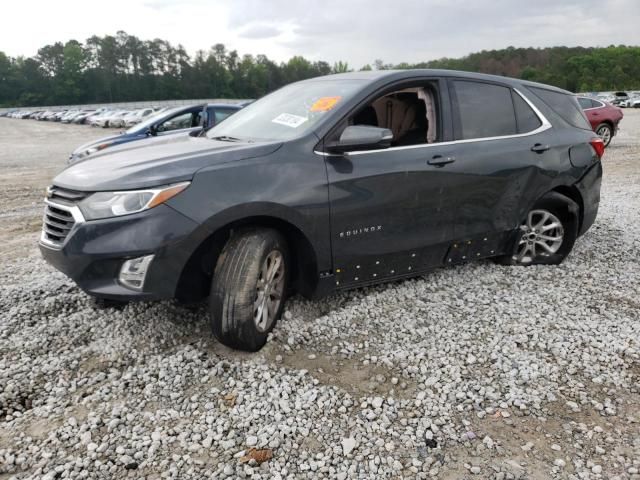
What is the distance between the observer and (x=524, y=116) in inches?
172

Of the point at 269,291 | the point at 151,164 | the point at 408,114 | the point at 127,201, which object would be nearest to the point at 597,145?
the point at 408,114

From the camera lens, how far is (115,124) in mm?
35750

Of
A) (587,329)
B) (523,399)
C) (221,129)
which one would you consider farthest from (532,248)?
(221,129)

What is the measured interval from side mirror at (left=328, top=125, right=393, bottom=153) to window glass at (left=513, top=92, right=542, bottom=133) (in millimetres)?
1725

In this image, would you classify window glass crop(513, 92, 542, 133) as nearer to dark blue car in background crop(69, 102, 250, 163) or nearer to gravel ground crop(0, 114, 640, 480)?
gravel ground crop(0, 114, 640, 480)

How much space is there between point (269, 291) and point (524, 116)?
280 cm

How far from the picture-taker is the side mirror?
10.5 feet

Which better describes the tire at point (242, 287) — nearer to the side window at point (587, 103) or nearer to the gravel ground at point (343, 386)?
the gravel ground at point (343, 386)

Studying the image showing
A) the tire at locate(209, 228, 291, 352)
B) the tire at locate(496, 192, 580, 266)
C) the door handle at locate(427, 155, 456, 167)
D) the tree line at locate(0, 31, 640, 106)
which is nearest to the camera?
the tire at locate(209, 228, 291, 352)

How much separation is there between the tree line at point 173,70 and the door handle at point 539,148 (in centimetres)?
8900

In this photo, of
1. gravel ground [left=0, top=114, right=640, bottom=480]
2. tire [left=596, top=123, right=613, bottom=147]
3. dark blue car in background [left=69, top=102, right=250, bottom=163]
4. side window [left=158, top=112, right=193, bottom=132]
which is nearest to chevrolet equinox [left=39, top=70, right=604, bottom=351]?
gravel ground [left=0, top=114, right=640, bottom=480]

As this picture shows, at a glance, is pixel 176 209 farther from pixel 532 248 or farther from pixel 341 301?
pixel 532 248

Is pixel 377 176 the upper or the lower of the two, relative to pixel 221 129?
lower

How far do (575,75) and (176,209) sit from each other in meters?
114
